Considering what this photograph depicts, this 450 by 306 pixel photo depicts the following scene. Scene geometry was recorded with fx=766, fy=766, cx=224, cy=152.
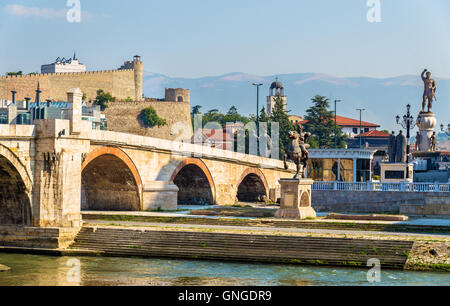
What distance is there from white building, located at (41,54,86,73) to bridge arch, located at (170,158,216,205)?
9221 centimetres

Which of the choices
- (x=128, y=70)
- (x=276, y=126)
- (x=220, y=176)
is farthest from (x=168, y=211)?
(x=128, y=70)

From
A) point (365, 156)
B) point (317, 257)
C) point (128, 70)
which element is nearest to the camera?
point (317, 257)

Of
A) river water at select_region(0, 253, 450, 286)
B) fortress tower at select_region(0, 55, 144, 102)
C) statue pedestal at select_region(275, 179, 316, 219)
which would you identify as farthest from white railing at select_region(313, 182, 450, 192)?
fortress tower at select_region(0, 55, 144, 102)

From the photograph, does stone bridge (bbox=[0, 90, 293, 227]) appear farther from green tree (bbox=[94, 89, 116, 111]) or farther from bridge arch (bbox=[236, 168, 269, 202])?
green tree (bbox=[94, 89, 116, 111])

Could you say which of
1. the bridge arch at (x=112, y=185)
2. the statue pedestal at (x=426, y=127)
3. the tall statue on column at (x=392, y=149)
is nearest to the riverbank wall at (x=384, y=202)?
the tall statue on column at (x=392, y=149)

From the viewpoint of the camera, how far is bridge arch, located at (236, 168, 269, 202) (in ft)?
196

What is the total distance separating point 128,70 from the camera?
385 feet

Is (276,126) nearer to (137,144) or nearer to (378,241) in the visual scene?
(137,144)

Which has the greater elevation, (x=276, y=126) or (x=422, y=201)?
(x=276, y=126)

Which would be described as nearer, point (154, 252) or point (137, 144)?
point (154, 252)

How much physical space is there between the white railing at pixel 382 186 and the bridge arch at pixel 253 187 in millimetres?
11652

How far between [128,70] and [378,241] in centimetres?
9143
